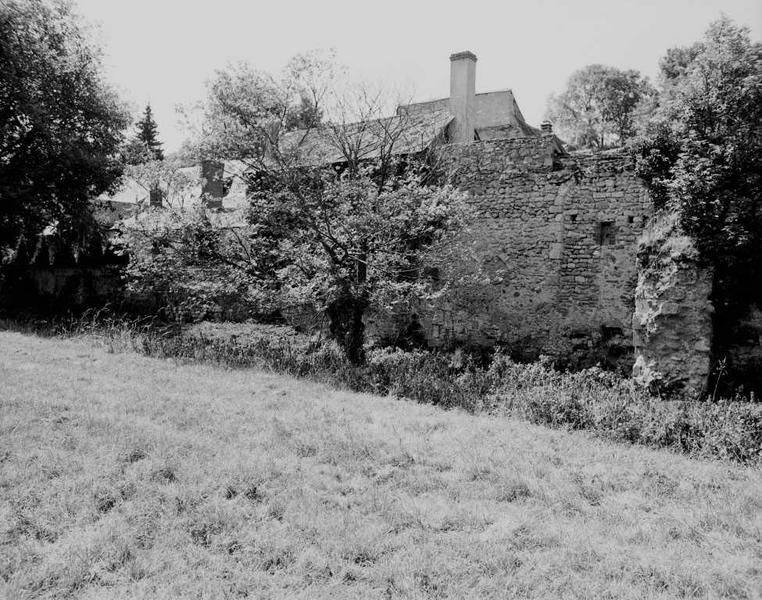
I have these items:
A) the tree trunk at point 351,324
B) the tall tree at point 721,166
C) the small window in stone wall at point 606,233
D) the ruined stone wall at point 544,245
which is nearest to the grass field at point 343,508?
the tall tree at point 721,166

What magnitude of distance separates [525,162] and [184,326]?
33.3 feet

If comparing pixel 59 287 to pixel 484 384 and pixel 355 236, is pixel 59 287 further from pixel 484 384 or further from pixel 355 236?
pixel 484 384

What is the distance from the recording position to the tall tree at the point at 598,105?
3109cm

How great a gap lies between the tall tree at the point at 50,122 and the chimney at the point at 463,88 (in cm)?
1130

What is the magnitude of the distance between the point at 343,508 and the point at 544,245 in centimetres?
885

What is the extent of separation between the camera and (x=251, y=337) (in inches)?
533


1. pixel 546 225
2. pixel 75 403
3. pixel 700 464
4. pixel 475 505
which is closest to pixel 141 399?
pixel 75 403

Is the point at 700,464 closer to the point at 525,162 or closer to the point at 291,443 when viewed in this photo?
the point at 291,443

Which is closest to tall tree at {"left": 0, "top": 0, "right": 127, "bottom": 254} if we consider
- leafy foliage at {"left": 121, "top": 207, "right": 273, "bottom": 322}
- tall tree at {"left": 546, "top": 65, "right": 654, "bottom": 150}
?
leafy foliage at {"left": 121, "top": 207, "right": 273, "bottom": 322}

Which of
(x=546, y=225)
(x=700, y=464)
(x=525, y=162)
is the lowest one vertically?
(x=700, y=464)

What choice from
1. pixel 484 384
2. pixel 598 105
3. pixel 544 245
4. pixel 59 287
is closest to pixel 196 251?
pixel 484 384

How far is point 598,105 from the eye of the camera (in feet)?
106

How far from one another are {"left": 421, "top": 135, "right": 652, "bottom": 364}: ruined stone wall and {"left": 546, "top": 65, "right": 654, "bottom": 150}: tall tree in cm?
2183

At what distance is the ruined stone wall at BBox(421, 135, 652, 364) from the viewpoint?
35.4ft
